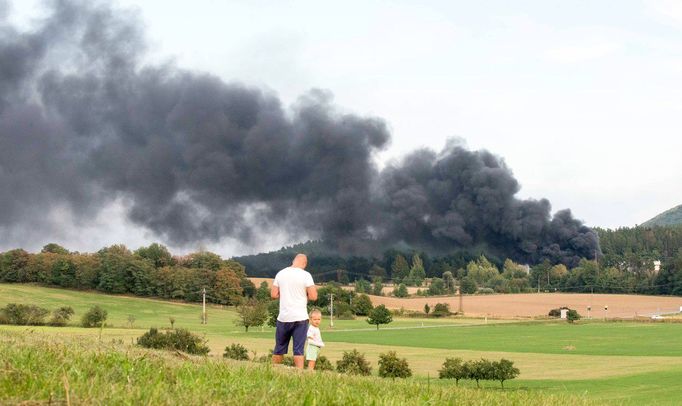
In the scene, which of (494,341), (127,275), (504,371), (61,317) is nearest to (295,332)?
(504,371)

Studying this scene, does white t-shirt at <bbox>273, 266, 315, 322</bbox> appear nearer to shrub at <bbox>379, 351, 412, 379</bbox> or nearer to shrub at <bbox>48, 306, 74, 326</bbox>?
shrub at <bbox>379, 351, 412, 379</bbox>

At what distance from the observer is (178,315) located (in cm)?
14388

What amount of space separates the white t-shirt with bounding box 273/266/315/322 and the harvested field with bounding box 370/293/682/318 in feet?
473

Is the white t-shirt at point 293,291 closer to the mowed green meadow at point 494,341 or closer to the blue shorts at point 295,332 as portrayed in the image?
the blue shorts at point 295,332

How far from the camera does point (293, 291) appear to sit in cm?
1608

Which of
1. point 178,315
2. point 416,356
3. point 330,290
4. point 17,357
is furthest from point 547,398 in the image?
point 330,290

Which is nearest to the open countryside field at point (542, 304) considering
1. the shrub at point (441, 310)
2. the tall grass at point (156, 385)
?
the shrub at point (441, 310)

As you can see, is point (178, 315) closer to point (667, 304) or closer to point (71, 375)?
point (667, 304)

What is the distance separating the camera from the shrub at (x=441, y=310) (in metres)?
160

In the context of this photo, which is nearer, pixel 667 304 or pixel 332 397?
pixel 332 397

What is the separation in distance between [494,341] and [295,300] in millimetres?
89646

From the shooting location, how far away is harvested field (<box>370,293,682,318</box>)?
161 metres

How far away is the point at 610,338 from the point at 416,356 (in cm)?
3554

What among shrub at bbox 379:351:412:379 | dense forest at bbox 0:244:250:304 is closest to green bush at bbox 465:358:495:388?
shrub at bbox 379:351:412:379
